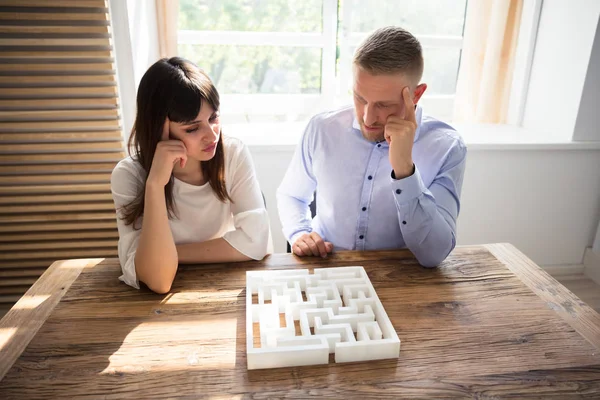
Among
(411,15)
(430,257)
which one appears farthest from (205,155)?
(411,15)

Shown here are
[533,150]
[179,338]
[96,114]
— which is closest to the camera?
[179,338]

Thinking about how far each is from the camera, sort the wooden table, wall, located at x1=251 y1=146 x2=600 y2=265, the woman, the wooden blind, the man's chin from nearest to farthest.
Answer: the wooden table
the woman
the man's chin
the wooden blind
wall, located at x1=251 y1=146 x2=600 y2=265

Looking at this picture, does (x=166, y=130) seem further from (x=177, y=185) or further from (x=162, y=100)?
(x=177, y=185)

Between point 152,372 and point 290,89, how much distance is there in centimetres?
234

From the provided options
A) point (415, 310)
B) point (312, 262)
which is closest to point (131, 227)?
point (312, 262)

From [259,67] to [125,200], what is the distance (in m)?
1.75

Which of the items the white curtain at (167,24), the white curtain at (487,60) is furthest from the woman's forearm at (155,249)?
the white curtain at (487,60)

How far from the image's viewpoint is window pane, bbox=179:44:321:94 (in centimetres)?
281

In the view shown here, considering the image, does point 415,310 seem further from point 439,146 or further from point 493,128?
point 493,128

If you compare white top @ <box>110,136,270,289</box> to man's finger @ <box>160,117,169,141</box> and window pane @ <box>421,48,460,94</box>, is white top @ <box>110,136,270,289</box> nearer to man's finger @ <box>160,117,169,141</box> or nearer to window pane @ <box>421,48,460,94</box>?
man's finger @ <box>160,117,169,141</box>

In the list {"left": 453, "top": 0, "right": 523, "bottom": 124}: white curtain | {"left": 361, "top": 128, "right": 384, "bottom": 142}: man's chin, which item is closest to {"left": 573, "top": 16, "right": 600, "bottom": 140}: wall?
{"left": 453, "top": 0, "right": 523, "bottom": 124}: white curtain

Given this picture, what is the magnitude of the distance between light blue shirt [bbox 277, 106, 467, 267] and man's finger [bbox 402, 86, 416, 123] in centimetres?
16

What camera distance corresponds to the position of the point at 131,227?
1364 millimetres

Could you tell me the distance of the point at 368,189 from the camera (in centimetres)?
161
